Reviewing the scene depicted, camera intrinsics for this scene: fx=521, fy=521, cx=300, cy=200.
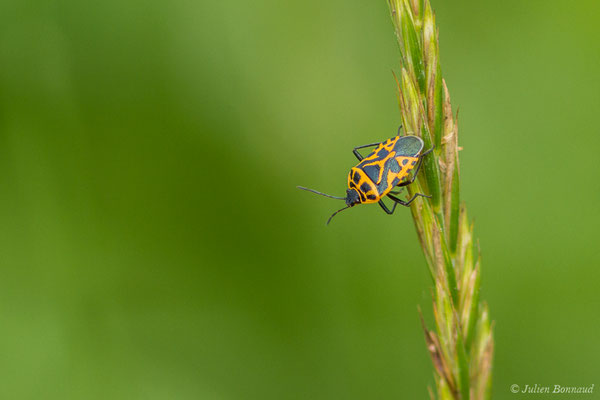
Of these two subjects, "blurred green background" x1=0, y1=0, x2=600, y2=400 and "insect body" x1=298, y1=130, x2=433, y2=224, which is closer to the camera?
"insect body" x1=298, y1=130, x2=433, y2=224

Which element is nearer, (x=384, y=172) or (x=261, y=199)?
(x=384, y=172)

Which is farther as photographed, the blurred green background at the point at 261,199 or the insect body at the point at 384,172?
the blurred green background at the point at 261,199

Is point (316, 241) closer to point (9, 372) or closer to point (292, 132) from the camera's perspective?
point (292, 132)
